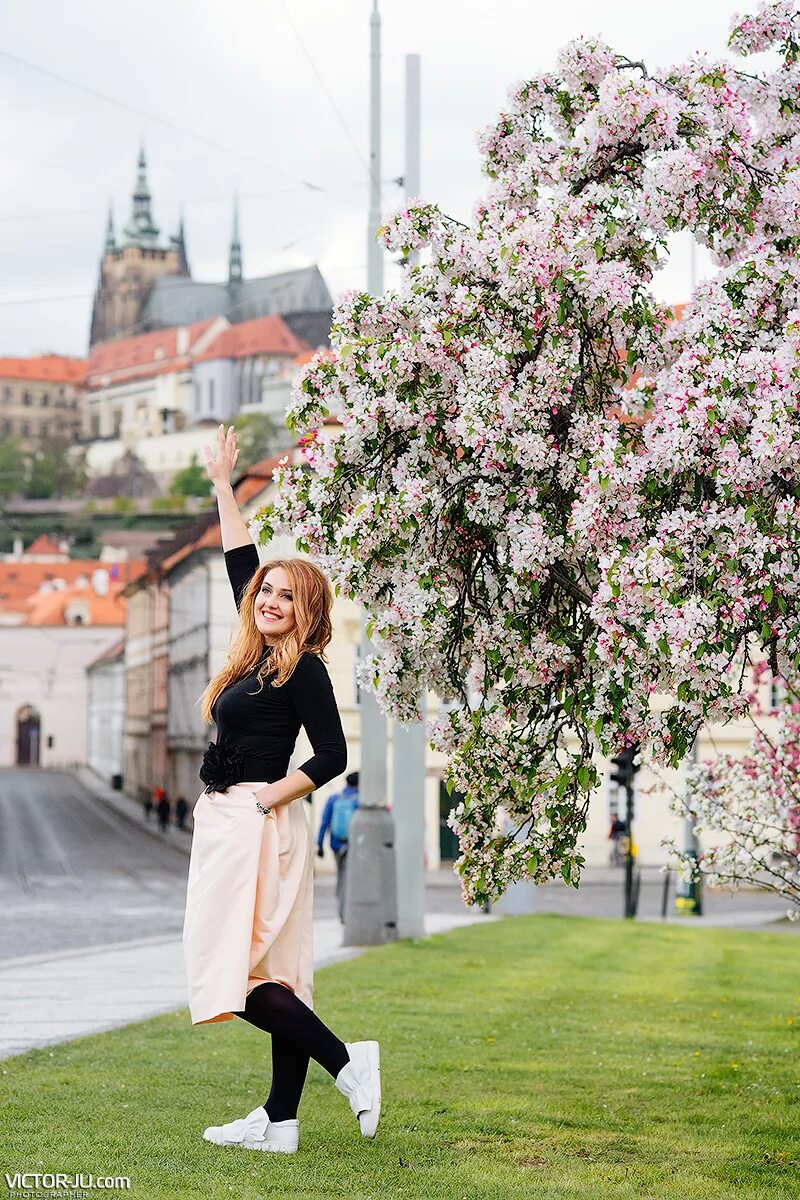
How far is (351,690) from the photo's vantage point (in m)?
51.1

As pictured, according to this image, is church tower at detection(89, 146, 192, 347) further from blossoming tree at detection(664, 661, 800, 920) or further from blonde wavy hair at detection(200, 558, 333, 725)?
blonde wavy hair at detection(200, 558, 333, 725)

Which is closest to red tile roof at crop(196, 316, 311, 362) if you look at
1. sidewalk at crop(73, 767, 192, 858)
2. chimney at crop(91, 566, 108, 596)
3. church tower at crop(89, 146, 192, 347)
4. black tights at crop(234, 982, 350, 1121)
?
church tower at crop(89, 146, 192, 347)

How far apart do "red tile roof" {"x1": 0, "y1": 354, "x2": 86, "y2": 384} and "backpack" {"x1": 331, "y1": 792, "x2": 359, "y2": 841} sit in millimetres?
19942

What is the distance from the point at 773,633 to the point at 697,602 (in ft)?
1.65

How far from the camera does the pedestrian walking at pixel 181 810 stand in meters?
46.7

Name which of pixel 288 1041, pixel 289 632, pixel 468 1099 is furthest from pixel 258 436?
pixel 288 1041

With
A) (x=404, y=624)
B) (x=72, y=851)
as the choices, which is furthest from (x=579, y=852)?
(x=72, y=851)

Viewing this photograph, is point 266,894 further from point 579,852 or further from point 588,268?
point 588,268

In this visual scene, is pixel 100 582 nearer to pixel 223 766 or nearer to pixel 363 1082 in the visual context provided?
pixel 223 766

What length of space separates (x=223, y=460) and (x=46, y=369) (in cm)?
3751

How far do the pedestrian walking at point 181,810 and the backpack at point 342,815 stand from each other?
26955 millimetres

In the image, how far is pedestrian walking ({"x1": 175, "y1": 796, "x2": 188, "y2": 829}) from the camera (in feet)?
153

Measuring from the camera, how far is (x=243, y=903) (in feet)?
20.2

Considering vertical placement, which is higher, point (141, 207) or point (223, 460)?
point (141, 207)
